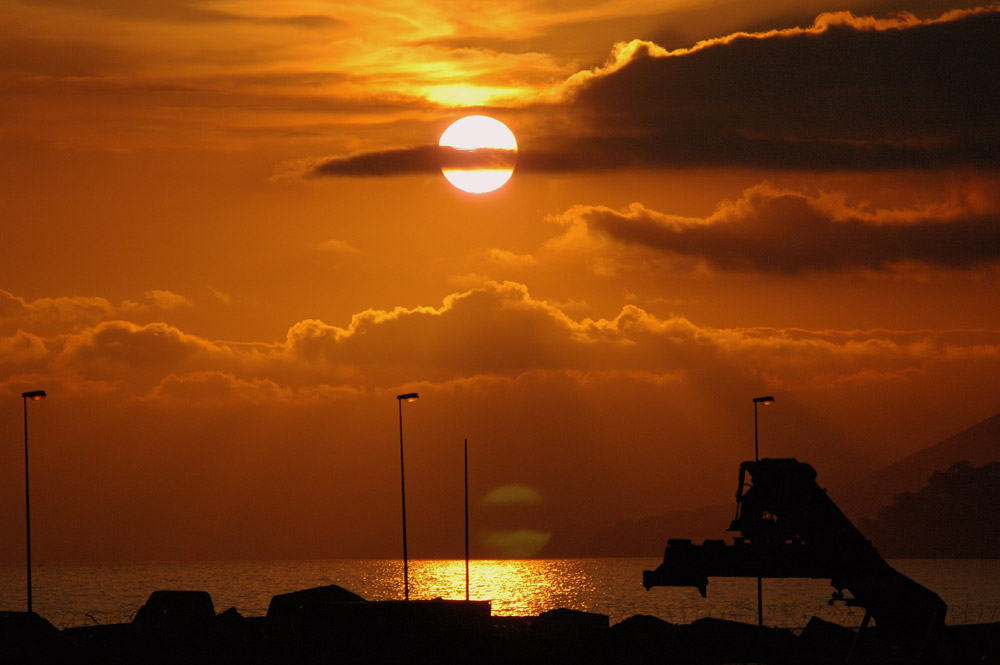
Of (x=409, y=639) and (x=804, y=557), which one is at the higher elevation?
(x=804, y=557)

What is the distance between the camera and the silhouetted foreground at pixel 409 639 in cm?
5700

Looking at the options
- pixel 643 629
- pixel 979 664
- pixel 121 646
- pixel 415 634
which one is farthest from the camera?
pixel 643 629

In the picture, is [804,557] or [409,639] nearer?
[804,557]

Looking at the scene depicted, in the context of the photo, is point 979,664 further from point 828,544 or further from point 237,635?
point 237,635

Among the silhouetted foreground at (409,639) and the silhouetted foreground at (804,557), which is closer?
the silhouetted foreground at (804,557)

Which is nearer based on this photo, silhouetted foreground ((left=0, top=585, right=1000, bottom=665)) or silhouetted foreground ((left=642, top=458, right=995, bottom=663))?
silhouetted foreground ((left=642, top=458, right=995, bottom=663))

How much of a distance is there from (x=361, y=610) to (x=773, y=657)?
27.8m

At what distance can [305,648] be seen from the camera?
5875 cm

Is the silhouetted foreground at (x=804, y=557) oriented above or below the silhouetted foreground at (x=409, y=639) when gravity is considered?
above

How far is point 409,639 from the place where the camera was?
56.7 meters

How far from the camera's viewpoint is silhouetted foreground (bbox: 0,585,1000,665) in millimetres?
57000

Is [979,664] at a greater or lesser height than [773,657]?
greater

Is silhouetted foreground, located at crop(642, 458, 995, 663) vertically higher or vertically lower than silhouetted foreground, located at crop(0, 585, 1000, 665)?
higher

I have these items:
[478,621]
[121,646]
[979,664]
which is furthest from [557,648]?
[979,664]
